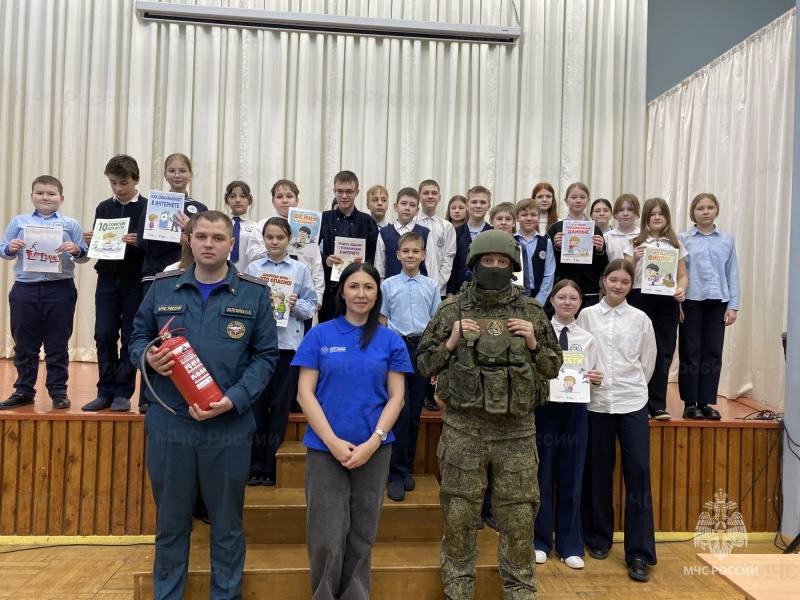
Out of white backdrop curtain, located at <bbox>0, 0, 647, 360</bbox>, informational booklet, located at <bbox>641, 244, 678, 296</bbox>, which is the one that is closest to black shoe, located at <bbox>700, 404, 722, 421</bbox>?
informational booklet, located at <bbox>641, 244, 678, 296</bbox>

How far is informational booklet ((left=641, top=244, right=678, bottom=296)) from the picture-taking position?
426cm

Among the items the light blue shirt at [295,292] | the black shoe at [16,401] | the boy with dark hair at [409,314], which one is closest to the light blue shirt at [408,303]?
the boy with dark hair at [409,314]

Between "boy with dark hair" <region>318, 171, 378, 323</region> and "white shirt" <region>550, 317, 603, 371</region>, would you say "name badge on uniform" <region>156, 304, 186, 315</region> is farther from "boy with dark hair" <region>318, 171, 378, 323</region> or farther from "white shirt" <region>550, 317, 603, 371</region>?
"white shirt" <region>550, 317, 603, 371</region>

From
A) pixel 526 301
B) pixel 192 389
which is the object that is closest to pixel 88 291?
pixel 192 389

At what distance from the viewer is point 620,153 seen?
7801 mm

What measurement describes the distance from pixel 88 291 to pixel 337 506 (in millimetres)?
5739

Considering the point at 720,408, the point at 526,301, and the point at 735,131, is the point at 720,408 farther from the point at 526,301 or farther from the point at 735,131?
the point at 526,301

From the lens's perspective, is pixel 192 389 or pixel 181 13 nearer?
pixel 192 389

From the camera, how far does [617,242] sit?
184 inches

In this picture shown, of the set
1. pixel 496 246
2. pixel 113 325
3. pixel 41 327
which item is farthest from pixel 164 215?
pixel 496 246

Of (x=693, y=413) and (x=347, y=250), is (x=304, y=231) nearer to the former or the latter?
(x=347, y=250)

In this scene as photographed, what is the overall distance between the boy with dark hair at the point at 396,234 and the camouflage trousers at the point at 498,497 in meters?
1.94

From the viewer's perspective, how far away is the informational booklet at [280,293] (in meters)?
3.78

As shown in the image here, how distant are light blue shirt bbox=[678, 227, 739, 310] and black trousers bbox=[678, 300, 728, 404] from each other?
0.07m
